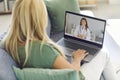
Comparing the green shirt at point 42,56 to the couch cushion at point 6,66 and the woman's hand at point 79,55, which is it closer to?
the couch cushion at point 6,66

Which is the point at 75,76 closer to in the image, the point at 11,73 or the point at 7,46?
the point at 11,73

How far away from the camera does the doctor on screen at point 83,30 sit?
6.27 feet

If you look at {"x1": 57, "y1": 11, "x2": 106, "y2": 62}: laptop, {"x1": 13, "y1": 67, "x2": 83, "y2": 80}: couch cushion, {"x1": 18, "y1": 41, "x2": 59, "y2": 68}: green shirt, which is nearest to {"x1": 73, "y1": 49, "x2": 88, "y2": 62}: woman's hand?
{"x1": 57, "y1": 11, "x2": 106, "y2": 62}: laptop

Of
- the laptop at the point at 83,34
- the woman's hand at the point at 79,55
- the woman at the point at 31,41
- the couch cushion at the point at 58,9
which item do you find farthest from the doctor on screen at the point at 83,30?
the woman at the point at 31,41

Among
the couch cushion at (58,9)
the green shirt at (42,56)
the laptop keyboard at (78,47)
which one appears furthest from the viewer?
the couch cushion at (58,9)

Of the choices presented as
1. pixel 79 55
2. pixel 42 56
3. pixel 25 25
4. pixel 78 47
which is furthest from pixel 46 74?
pixel 78 47

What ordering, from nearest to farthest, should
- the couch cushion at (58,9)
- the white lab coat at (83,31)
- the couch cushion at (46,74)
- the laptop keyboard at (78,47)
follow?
the couch cushion at (46,74) → the laptop keyboard at (78,47) → the white lab coat at (83,31) → the couch cushion at (58,9)

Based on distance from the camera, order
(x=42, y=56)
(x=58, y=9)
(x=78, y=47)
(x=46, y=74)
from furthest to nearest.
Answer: (x=58, y=9) < (x=78, y=47) < (x=42, y=56) < (x=46, y=74)

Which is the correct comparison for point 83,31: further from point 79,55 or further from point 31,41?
point 31,41

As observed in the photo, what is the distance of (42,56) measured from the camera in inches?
54.2

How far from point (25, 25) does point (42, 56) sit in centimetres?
21

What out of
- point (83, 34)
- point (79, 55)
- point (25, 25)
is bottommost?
point (79, 55)

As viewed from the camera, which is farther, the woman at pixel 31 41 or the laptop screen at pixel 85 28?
the laptop screen at pixel 85 28

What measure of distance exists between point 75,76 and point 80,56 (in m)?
0.48
